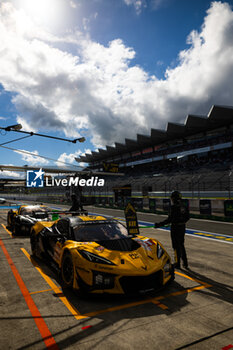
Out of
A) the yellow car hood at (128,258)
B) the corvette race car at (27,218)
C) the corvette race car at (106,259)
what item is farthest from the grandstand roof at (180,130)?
the yellow car hood at (128,258)

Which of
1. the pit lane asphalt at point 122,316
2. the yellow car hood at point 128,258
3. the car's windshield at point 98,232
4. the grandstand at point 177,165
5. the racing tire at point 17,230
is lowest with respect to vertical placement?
the pit lane asphalt at point 122,316

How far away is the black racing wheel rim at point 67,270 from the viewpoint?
4.13m

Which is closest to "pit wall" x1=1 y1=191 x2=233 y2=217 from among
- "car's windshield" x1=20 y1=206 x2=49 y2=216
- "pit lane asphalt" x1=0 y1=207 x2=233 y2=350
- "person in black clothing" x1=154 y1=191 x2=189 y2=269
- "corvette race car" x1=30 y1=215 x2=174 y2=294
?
"car's windshield" x1=20 y1=206 x2=49 y2=216

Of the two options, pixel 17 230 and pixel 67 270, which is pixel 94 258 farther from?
pixel 17 230

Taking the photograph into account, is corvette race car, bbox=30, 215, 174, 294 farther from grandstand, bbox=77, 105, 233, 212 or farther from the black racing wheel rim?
grandstand, bbox=77, 105, 233, 212

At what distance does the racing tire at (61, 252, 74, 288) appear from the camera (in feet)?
13.4

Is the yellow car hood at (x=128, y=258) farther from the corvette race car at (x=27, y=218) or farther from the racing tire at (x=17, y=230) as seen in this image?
the racing tire at (x=17, y=230)

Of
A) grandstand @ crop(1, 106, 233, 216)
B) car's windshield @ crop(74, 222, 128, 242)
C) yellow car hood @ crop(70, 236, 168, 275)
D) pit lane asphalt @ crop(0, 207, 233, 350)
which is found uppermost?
grandstand @ crop(1, 106, 233, 216)

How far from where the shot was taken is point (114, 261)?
3.81m

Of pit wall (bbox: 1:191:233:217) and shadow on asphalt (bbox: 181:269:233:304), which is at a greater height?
pit wall (bbox: 1:191:233:217)

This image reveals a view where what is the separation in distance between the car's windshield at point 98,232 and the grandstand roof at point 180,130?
3919 centimetres

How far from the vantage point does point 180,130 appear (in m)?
49.0

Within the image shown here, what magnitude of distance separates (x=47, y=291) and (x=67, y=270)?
1.61ft

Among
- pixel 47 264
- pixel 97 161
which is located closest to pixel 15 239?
pixel 47 264
